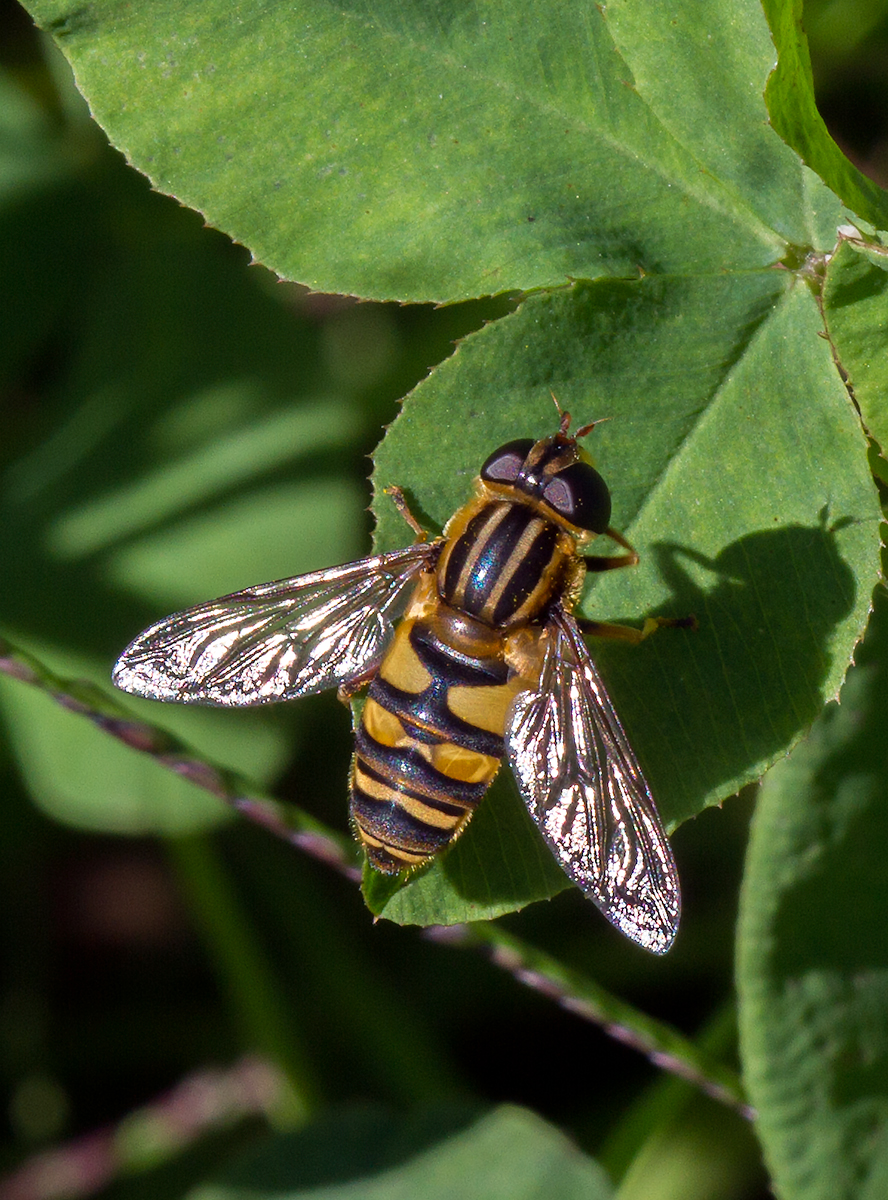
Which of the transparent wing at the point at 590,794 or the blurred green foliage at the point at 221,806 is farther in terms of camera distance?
the blurred green foliage at the point at 221,806

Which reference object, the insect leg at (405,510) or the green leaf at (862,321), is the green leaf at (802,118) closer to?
the green leaf at (862,321)

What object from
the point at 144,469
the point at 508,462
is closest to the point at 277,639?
the point at 508,462

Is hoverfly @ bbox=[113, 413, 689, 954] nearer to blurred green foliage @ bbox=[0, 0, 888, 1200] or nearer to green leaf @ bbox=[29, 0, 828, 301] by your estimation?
green leaf @ bbox=[29, 0, 828, 301]

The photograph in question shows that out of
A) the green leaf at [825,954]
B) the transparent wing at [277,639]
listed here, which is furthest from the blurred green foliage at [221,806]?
the transparent wing at [277,639]

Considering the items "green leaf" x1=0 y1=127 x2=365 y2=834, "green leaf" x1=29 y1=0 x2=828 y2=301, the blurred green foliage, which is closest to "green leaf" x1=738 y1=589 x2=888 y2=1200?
the blurred green foliage

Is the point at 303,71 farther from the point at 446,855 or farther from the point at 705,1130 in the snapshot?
the point at 705,1130

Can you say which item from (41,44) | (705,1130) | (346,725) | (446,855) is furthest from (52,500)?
(705,1130)
